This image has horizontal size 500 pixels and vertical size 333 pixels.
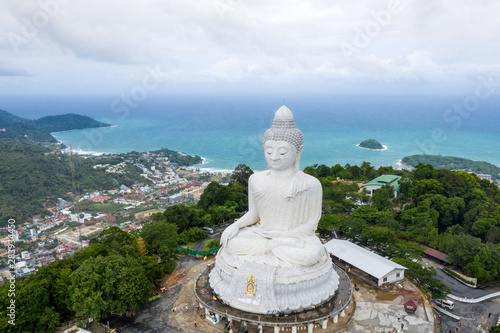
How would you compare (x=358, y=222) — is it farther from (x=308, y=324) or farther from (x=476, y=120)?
(x=476, y=120)

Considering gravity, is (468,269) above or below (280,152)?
below

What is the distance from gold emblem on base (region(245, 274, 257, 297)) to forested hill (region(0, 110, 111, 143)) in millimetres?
57314

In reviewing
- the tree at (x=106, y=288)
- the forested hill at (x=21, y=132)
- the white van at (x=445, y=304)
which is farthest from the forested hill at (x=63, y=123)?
the white van at (x=445, y=304)

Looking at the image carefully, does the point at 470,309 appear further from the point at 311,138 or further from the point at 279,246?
the point at 311,138

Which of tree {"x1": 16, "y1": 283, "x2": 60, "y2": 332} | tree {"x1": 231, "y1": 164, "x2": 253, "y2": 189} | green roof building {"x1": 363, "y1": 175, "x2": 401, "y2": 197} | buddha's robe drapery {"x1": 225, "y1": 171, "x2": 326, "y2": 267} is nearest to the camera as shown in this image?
tree {"x1": 16, "y1": 283, "x2": 60, "y2": 332}

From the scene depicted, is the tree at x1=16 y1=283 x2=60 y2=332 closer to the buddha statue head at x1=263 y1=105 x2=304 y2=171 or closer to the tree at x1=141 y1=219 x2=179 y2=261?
the tree at x1=141 y1=219 x2=179 y2=261

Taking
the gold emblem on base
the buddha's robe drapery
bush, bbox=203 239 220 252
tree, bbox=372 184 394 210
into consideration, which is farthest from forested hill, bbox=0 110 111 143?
the gold emblem on base

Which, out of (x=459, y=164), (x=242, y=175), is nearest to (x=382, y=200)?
(x=242, y=175)

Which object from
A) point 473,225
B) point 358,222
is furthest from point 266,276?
point 473,225

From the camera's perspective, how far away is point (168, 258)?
18.7 metres

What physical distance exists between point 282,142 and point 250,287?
5.82m

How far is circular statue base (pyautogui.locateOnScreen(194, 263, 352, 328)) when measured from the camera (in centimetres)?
1300

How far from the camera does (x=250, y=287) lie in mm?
13320

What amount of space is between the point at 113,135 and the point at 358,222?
7945 cm
